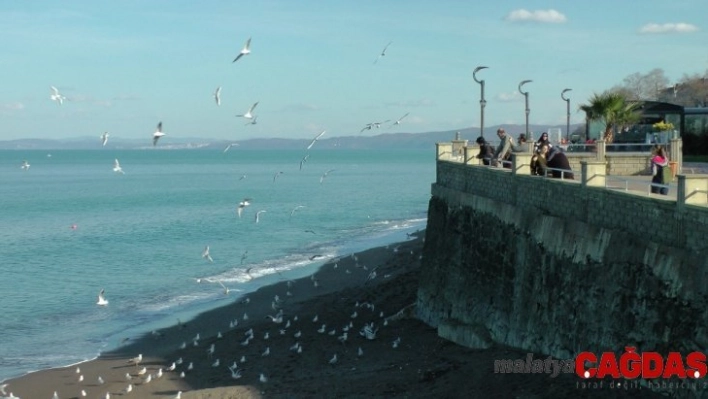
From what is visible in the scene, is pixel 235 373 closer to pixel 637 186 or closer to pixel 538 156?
pixel 538 156

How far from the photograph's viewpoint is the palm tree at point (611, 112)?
110 ft

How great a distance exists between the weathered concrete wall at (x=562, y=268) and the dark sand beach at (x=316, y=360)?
0.75 m

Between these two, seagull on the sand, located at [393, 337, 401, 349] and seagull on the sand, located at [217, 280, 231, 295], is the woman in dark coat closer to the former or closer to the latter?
seagull on the sand, located at [393, 337, 401, 349]

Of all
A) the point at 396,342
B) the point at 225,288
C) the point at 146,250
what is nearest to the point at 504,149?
the point at 396,342

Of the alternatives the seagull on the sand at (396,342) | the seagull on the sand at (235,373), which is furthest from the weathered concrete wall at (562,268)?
the seagull on the sand at (235,373)

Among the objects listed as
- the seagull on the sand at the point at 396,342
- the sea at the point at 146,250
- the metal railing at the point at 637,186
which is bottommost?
the sea at the point at 146,250

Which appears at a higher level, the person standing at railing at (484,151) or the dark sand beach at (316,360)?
the person standing at railing at (484,151)

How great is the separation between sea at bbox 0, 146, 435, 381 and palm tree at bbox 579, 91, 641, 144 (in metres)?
14.2

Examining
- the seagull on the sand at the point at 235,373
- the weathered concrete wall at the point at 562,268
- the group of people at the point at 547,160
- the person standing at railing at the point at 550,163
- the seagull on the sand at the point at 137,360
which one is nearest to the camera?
the weathered concrete wall at the point at 562,268

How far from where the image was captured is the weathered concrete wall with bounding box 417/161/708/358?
12.7 meters

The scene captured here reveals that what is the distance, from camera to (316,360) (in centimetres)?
2278

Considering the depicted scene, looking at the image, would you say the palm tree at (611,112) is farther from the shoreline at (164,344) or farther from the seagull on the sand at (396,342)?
the seagull on the sand at (396,342)

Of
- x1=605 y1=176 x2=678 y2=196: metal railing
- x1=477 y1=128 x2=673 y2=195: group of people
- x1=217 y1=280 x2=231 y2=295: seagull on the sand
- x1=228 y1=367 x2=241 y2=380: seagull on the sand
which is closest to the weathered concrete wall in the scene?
x1=605 y1=176 x2=678 y2=196: metal railing

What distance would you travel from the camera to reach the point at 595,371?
14.1 m
